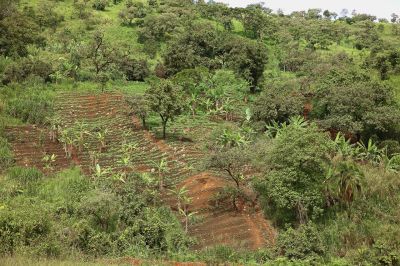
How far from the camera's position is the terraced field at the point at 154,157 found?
19.4 meters

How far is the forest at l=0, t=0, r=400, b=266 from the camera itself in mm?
16109

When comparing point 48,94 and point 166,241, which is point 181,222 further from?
point 48,94

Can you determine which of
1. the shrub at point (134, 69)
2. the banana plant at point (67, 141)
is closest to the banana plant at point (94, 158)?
the banana plant at point (67, 141)

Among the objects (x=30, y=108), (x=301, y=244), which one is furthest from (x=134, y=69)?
(x=301, y=244)

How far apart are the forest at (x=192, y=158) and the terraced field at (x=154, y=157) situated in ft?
0.34

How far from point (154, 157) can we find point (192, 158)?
7.71 feet

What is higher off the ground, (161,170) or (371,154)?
(371,154)

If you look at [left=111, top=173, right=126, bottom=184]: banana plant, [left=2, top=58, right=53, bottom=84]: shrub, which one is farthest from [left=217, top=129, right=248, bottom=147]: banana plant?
[left=2, top=58, right=53, bottom=84]: shrub

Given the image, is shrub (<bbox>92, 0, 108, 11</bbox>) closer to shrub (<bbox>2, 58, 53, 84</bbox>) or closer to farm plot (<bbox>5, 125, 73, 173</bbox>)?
shrub (<bbox>2, 58, 53, 84</bbox>)

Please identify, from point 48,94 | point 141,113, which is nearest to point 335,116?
point 141,113

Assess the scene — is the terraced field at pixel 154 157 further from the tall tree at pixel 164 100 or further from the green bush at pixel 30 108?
the tall tree at pixel 164 100

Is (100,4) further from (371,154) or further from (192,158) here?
(371,154)

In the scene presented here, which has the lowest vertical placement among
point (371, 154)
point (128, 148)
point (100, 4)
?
point (128, 148)

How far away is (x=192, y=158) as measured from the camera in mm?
25938
